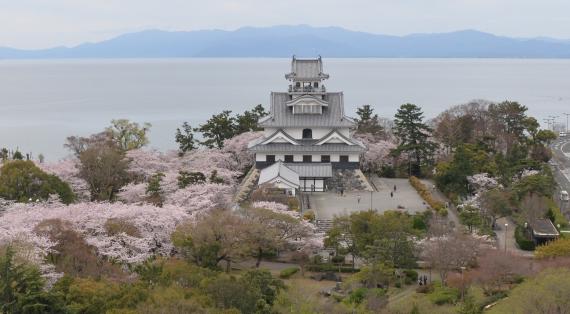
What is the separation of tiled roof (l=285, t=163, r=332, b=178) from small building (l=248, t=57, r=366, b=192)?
61mm

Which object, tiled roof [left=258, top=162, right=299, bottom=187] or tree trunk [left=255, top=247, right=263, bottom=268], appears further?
tiled roof [left=258, top=162, right=299, bottom=187]

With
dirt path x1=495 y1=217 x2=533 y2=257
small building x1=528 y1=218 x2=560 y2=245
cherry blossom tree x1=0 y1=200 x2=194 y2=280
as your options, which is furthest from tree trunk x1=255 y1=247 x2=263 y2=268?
small building x1=528 y1=218 x2=560 y2=245

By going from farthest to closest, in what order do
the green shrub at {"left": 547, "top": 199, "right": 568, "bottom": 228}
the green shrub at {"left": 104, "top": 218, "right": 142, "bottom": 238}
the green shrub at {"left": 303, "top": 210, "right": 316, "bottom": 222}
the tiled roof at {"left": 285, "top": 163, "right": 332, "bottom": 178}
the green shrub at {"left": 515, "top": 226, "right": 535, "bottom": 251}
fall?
the tiled roof at {"left": 285, "top": 163, "right": 332, "bottom": 178} < the green shrub at {"left": 547, "top": 199, "right": 568, "bottom": 228} < the green shrub at {"left": 303, "top": 210, "right": 316, "bottom": 222} < the green shrub at {"left": 515, "top": 226, "right": 535, "bottom": 251} < the green shrub at {"left": 104, "top": 218, "right": 142, "bottom": 238}

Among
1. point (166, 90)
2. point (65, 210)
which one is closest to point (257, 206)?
point (65, 210)

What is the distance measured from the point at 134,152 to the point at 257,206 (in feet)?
53.0

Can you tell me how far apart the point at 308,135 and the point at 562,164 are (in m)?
22.8

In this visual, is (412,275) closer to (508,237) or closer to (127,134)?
(508,237)

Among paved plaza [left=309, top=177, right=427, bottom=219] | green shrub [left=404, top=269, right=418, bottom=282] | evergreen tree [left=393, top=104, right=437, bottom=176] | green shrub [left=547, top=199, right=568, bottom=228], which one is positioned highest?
evergreen tree [left=393, top=104, right=437, bottom=176]

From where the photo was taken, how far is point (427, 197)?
35.6 metres

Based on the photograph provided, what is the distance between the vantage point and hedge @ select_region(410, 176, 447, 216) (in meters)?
32.6

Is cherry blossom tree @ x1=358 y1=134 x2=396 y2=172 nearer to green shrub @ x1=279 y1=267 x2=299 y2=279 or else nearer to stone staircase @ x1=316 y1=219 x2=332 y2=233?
stone staircase @ x1=316 y1=219 x2=332 y2=233

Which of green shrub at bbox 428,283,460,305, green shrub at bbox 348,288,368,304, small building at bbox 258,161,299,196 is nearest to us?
green shrub at bbox 348,288,368,304

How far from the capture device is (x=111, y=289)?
675 inches

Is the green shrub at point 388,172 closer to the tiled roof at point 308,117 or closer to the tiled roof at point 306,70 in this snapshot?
the tiled roof at point 308,117
